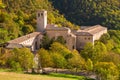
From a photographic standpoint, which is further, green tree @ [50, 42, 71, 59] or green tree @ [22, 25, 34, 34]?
green tree @ [22, 25, 34, 34]

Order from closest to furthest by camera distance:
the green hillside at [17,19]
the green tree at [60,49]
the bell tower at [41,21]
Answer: the green tree at [60,49]
the green hillside at [17,19]
the bell tower at [41,21]

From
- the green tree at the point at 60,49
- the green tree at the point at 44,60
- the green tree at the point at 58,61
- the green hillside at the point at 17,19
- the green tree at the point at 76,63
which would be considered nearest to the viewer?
the green tree at the point at 76,63

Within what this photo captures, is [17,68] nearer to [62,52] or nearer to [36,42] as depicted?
[62,52]

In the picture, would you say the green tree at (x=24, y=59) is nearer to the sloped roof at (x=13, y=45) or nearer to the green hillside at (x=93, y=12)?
the sloped roof at (x=13, y=45)

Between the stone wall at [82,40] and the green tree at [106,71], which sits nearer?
the green tree at [106,71]

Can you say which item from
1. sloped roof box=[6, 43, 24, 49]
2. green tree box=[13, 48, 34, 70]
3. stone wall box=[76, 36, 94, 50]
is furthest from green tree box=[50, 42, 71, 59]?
green tree box=[13, 48, 34, 70]

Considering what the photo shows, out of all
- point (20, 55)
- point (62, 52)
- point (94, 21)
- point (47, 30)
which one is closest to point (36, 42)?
point (47, 30)

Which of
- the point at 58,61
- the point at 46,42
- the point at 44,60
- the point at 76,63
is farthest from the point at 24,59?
the point at 46,42

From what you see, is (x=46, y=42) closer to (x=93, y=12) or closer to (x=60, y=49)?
(x=60, y=49)

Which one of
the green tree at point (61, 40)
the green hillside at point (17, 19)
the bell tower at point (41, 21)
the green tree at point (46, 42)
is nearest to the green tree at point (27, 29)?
the green hillside at point (17, 19)

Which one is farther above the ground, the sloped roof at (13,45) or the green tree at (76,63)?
the sloped roof at (13,45)

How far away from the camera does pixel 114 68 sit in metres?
37.3

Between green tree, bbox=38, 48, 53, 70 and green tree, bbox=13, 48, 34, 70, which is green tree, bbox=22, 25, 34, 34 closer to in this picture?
green tree, bbox=38, 48, 53, 70

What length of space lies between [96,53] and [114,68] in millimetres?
6954
